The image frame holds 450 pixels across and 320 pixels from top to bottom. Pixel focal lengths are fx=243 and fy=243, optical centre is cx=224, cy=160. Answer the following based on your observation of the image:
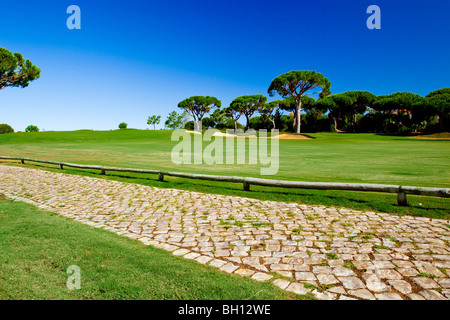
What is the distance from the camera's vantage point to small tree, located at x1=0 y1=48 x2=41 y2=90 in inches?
1412

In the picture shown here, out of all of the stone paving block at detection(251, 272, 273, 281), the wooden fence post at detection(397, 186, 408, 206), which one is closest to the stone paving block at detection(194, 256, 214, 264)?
the stone paving block at detection(251, 272, 273, 281)

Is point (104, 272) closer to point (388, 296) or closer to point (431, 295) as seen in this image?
point (388, 296)

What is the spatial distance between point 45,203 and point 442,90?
74.3 meters

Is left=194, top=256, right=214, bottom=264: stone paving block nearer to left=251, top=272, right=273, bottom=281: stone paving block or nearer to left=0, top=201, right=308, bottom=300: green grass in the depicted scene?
left=0, top=201, right=308, bottom=300: green grass

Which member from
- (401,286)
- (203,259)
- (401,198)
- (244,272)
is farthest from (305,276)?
(401,198)

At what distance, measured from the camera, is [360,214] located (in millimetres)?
6445

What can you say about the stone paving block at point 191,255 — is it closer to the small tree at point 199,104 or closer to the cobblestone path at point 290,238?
the cobblestone path at point 290,238

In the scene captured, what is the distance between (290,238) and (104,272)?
3.38 metres

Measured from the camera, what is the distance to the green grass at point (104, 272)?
119 inches

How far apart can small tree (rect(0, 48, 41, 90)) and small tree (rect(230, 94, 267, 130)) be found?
48311 mm

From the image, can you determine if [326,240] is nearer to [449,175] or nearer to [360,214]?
[360,214]
